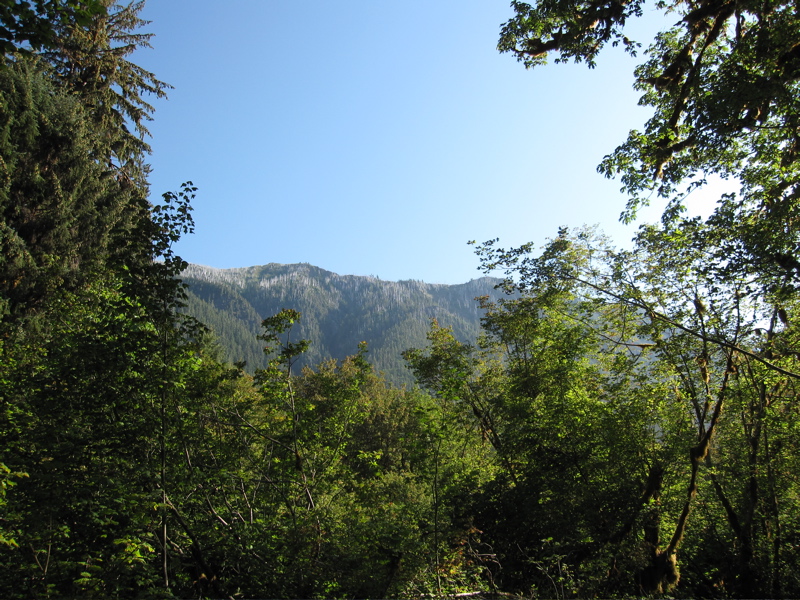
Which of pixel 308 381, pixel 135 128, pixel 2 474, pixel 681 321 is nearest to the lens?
pixel 2 474

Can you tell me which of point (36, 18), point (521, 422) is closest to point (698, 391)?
point (521, 422)

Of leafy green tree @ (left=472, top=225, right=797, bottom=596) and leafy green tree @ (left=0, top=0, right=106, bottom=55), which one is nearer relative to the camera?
leafy green tree @ (left=0, top=0, right=106, bottom=55)

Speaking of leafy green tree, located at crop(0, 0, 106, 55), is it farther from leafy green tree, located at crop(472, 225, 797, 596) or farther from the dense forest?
leafy green tree, located at crop(472, 225, 797, 596)

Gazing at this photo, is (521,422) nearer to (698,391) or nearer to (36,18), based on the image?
(698,391)

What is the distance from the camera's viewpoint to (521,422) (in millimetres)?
9094

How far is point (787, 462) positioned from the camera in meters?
7.60

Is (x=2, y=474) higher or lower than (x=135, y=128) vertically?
lower

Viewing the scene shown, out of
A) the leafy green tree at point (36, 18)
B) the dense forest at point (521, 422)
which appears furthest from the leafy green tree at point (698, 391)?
the leafy green tree at point (36, 18)

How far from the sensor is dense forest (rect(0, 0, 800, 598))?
428 cm

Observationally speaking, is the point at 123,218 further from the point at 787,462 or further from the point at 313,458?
the point at 787,462

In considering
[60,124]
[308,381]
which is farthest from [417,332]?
[60,124]

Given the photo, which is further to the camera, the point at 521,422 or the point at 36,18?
the point at 521,422

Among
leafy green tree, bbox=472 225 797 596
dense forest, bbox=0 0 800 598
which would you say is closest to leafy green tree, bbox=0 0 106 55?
dense forest, bbox=0 0 800 598

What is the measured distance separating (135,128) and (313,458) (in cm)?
1772
